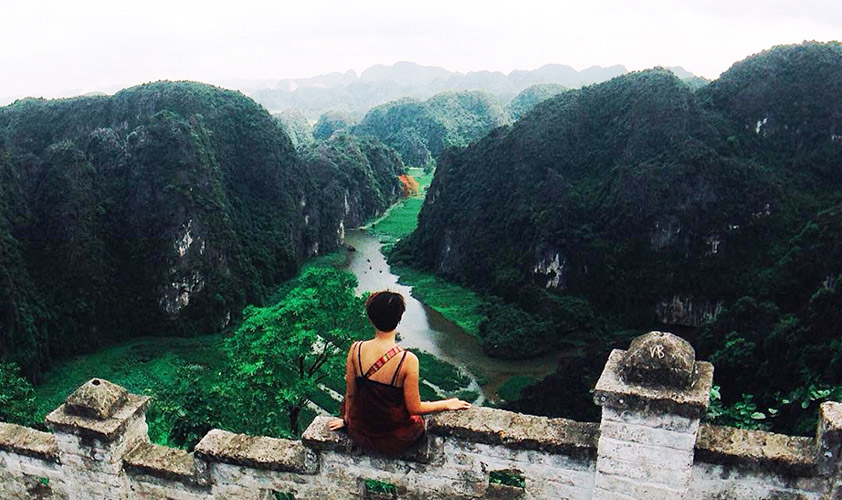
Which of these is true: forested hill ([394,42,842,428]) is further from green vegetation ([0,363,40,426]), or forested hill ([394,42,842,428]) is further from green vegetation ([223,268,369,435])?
green vegetation ([0,363,40,426])

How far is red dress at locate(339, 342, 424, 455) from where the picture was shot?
15.3 ft

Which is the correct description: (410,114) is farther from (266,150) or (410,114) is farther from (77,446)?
(77,446)

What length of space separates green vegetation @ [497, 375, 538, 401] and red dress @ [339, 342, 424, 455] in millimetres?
31307

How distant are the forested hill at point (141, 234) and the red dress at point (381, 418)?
4056 centimetres

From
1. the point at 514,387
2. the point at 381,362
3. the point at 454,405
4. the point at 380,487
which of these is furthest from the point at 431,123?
the point at 381,362

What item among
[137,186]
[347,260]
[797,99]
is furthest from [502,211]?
[137,186]

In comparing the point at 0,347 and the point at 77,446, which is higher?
the point at 77,446

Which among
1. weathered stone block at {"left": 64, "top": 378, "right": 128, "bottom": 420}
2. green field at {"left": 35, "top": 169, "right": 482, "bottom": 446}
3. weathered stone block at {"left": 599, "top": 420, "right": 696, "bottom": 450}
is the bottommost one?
green field at {"left": 35, "top": 169, "right": 482, "bottom": 446}

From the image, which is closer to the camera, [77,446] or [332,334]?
[77,446]

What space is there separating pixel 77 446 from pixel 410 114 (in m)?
169

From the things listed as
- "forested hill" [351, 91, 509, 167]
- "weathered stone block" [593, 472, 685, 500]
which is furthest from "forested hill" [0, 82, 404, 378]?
"forested hill" [351, 91, 509, 167]

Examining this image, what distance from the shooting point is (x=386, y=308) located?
461 centimetres

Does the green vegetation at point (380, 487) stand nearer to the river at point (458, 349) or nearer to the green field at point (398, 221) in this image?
the river at point (458, 349)

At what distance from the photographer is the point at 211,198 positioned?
190 ft
